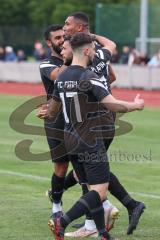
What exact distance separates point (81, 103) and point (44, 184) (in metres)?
3.78

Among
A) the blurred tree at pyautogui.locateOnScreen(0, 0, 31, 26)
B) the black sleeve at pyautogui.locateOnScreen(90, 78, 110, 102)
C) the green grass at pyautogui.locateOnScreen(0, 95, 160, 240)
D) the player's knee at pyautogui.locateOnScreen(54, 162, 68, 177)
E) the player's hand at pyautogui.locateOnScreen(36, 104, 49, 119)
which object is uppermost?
the black sleeve at pyautogui.locateOnScreen(90, 78, 110, 102)

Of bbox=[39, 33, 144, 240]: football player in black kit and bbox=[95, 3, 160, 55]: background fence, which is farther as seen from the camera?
bbox=[95, 3, 160, 55]: background fence

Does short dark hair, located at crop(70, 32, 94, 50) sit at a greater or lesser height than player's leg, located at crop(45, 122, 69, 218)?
greater

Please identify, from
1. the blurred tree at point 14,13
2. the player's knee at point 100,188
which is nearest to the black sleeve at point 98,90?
the player's knee at point 100,188

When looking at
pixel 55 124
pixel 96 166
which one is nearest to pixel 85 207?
pixel 96 166

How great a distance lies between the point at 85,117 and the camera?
7.70m

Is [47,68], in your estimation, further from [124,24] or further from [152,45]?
[124,24]

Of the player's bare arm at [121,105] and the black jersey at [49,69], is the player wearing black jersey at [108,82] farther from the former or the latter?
the player's bare arm at [121,105]

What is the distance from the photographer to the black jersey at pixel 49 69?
Answer: 28.7 ft

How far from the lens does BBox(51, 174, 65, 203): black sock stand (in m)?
8.93

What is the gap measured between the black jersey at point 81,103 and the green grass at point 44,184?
1.17 metres

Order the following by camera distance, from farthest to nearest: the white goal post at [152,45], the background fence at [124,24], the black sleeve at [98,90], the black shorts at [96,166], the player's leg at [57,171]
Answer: the background fence at [124,24] → the white goal post at [152,45] → the player's leg at [57,171] → the black shorts at [96,166] → the black sleeve at [98,90]

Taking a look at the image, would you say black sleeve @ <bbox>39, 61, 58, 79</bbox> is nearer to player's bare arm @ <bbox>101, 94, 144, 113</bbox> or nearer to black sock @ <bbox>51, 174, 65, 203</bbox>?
black sock @ <bbox>51, 174, 65, 203</bbox>

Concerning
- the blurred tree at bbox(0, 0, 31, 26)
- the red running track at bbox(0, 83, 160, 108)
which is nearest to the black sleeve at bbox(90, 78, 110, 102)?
the red running track at bbox(0, 83, 160, 108)
